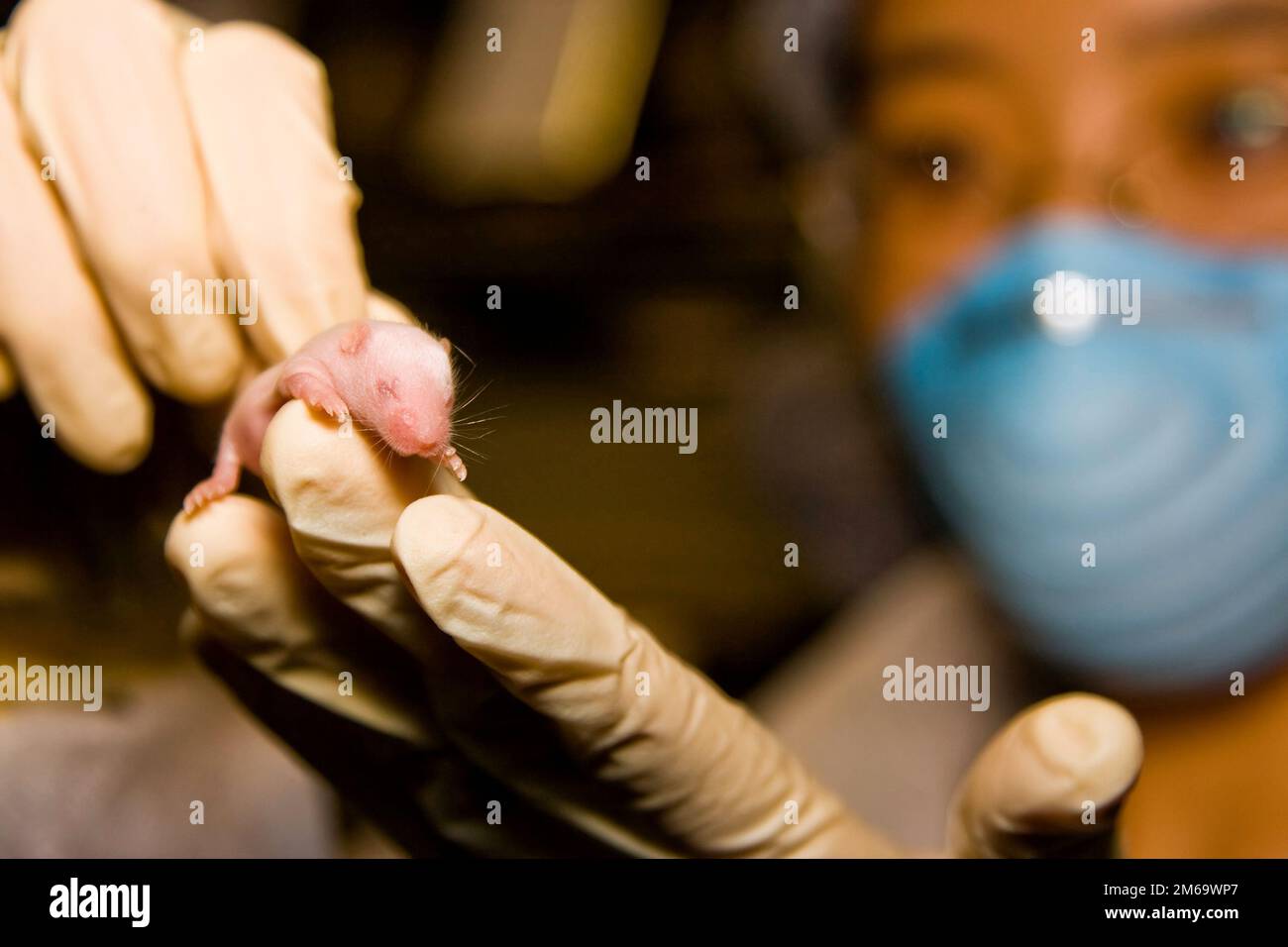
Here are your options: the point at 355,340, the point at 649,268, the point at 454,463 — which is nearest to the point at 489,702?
the point at 454,463

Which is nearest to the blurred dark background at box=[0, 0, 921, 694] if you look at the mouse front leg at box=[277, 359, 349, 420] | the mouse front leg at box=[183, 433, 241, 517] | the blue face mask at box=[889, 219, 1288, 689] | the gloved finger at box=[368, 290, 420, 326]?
the blue face mask at box=[889, 219, 1288, 689]

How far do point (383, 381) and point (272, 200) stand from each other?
0.95 feet

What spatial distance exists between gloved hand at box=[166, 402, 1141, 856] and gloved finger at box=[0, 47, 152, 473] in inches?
6.9

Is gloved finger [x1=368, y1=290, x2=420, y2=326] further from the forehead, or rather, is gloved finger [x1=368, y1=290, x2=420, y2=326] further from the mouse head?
the forehead

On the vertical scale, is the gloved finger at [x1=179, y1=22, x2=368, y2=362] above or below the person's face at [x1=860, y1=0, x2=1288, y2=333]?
below

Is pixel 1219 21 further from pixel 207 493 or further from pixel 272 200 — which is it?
pixel 207 493

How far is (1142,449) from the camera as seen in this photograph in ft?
3.85

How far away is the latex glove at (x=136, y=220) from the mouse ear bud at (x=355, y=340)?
0.18 metres

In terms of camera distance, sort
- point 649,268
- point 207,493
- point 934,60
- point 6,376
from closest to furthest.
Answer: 1. point 207,493
2. point 6,376
3. point 934,60
4. point 649,268

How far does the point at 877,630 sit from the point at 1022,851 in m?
1.03

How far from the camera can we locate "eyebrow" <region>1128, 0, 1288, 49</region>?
44.9 inches

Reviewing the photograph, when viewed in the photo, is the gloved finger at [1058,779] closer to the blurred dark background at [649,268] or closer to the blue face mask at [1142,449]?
the blue face mask at [1142,449]

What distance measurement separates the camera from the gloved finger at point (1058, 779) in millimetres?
672

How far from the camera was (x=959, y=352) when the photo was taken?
136 centimetres
